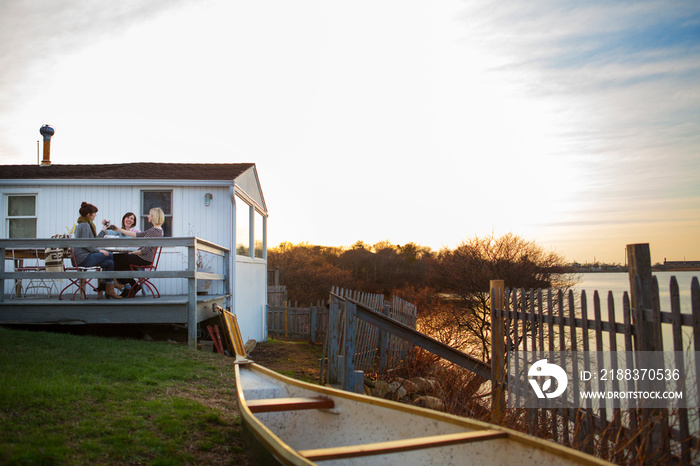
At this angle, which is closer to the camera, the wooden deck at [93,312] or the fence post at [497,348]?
the fence post at [497,348]

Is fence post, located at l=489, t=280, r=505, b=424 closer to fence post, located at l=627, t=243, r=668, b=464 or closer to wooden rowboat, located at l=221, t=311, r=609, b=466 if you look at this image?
fence post, located at l=627, t=243, r=668, b=464

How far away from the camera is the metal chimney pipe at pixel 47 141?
1426 cm

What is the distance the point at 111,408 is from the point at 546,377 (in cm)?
434

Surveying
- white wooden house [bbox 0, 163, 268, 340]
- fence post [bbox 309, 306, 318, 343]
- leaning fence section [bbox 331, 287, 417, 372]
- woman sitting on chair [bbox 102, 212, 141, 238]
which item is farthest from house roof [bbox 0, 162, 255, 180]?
fence post [bbox 309, 306, 318, 343]

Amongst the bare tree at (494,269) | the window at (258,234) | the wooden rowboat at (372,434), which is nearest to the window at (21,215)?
the window at (258,234)

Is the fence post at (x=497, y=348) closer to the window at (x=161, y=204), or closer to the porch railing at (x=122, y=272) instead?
the porch railing at (x=122, y=272)

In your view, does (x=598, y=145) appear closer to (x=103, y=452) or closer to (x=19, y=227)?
(x=103, y=452)

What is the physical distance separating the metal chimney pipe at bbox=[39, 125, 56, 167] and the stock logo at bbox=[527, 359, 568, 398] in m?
14.4

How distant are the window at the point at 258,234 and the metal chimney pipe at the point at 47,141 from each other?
629 cm

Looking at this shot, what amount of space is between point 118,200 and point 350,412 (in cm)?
1070

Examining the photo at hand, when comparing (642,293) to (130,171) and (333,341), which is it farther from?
(130,171)

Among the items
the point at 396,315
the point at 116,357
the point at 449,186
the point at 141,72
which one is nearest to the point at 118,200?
the point at 141,72

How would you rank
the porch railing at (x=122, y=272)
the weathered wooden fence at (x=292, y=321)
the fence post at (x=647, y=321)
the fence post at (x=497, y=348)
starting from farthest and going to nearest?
the weathered wooden fence at (x=292, y=321), the porch railing at (x=122, y=272), the fence post at (x=497, y=348), the fence post at (x=647, y=321)

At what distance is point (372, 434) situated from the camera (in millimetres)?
3543
